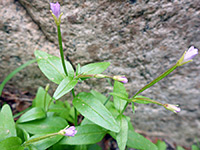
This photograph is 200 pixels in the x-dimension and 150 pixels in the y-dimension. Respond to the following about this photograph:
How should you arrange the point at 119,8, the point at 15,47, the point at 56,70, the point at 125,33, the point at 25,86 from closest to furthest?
the point at 56,70 → the point at 119,8 → the point at 125,33 → the point at 15,47 → the point at 25,86

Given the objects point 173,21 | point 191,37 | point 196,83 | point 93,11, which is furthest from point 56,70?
point 196,83

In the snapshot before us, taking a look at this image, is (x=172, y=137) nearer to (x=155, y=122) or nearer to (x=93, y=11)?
(x=155, y=122)

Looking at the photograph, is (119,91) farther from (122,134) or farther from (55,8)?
(55,8)

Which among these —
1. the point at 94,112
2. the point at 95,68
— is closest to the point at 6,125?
the point at 94,112

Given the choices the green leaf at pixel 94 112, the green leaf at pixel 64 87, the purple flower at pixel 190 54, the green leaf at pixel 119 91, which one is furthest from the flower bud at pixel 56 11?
the purple flower at pixel 190 54

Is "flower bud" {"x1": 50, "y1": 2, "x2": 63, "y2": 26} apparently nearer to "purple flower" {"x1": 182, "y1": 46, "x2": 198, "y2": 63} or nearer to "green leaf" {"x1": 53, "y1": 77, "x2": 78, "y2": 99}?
"green leaf" {"x1": 53, "y1": 77, "x2": 78, "y2": 99}
